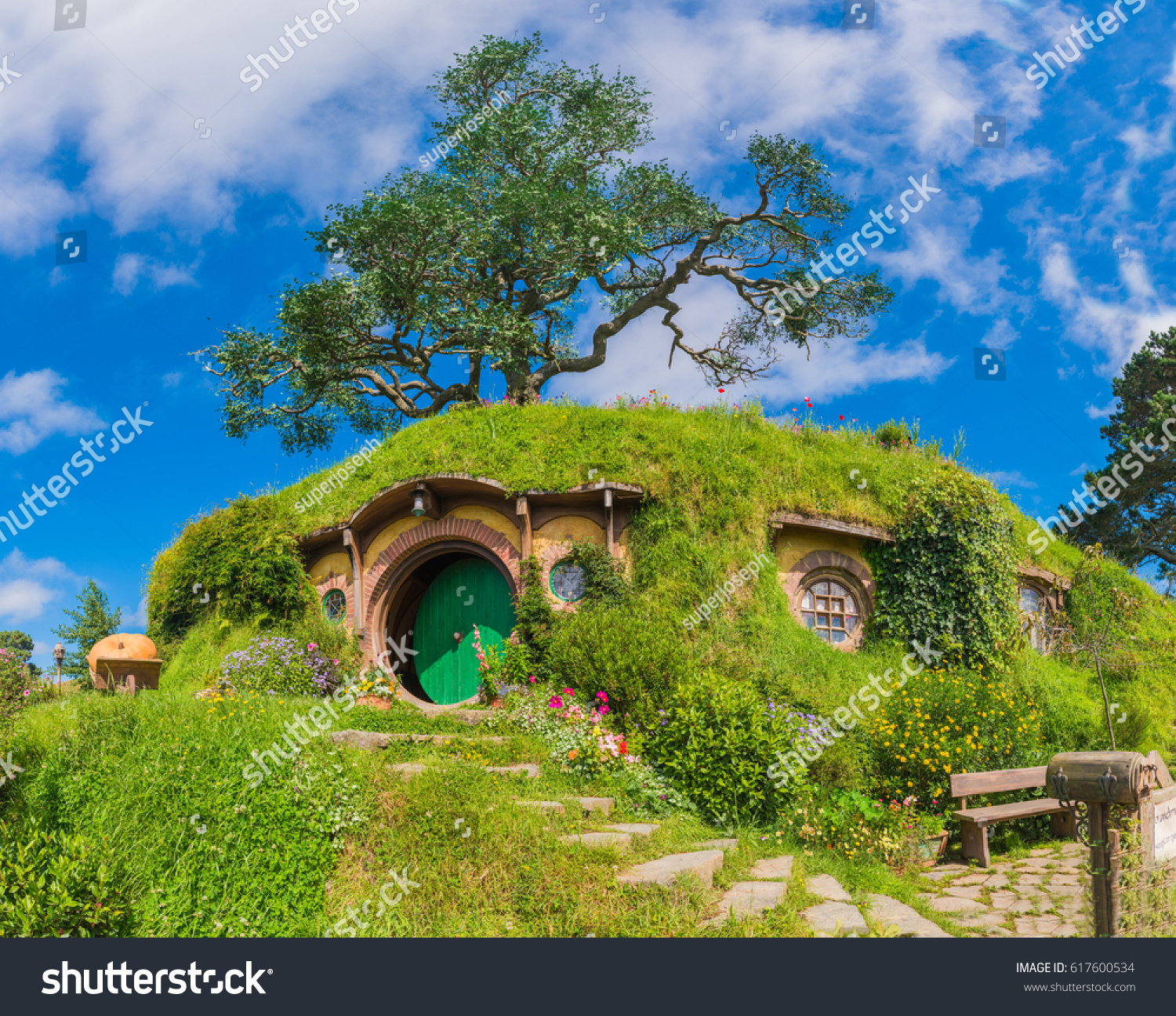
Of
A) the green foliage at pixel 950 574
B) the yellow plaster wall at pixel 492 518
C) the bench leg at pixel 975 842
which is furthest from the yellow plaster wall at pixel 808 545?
the bench leg at pixel 975 842

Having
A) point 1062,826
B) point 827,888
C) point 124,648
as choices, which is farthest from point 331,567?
point 1062,826

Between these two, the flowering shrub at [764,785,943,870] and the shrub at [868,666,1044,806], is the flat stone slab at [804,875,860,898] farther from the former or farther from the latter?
the shrub at [868,666,1044,806]

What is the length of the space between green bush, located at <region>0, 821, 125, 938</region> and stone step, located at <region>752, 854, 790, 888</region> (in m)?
4.24

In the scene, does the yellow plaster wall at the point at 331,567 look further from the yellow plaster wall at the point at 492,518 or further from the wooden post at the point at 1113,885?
the wooden post at the point at 1113,885

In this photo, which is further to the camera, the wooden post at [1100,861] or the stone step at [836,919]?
the stone step at [836,919]

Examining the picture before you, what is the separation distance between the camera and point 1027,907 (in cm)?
654

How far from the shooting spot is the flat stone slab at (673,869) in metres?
5.53

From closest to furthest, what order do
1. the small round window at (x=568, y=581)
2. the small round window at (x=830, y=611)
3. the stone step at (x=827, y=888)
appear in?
the stone step at (x=827, y=888) → the small round window at (x=568, y=581) → the small round window at (x=830, y=611)

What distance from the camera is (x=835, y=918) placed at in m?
5.31

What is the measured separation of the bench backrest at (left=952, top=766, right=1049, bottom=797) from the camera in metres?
8.20

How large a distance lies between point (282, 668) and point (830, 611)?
26.9 feet

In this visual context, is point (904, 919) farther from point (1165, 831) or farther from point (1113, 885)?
point (1165, 831)

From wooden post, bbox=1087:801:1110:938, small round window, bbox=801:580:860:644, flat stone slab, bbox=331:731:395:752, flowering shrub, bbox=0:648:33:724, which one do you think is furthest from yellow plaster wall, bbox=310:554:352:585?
wooden post, bbox=1087:801:1110:938

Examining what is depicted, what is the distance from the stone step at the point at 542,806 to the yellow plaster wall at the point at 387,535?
7052 millimetres
